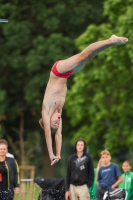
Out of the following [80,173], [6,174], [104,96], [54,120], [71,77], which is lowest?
[6,174]

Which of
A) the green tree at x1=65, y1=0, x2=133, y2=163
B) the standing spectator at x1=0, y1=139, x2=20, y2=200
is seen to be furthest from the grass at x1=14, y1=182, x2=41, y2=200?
the green tree at x1=65, y1=0, x2=133, y2=163

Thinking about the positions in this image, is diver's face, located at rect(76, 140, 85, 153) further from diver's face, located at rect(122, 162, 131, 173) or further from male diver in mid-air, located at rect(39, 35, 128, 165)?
male diver in mid-air, located at rect(39, 35, 128, 165)

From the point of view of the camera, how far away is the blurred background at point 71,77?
28.1 m

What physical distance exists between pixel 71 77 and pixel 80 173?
47.7 ft

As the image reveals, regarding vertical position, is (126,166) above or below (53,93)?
above

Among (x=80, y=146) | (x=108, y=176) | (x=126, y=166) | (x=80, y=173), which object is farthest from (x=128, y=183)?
(x=80, y=146)

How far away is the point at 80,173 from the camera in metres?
16.9

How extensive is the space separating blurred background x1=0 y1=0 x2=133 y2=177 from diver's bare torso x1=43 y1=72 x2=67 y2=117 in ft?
38.1

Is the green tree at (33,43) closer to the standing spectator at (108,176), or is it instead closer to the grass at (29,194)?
the grass at (29,194)

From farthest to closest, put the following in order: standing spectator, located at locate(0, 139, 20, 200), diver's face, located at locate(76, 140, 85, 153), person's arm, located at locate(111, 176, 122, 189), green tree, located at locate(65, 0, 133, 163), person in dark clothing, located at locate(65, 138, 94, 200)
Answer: green tree, located at locate(65, 0, 133, 163)
person's arm, located at locate(111, 176, 122, 189)
person in dark clothing, located at locate(65, 138, 94, 200)
diver's face, located at locate(76, 140, 85, 153)
standing spectator, located at locate(0, 139, 20, 200)

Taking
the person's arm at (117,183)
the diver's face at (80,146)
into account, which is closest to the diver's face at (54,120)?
the diver's face at (80,146)

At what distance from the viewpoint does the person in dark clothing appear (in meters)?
16.9

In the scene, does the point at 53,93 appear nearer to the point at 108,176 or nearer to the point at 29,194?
the point at 108,176

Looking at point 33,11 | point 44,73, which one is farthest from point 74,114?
point 33,11
